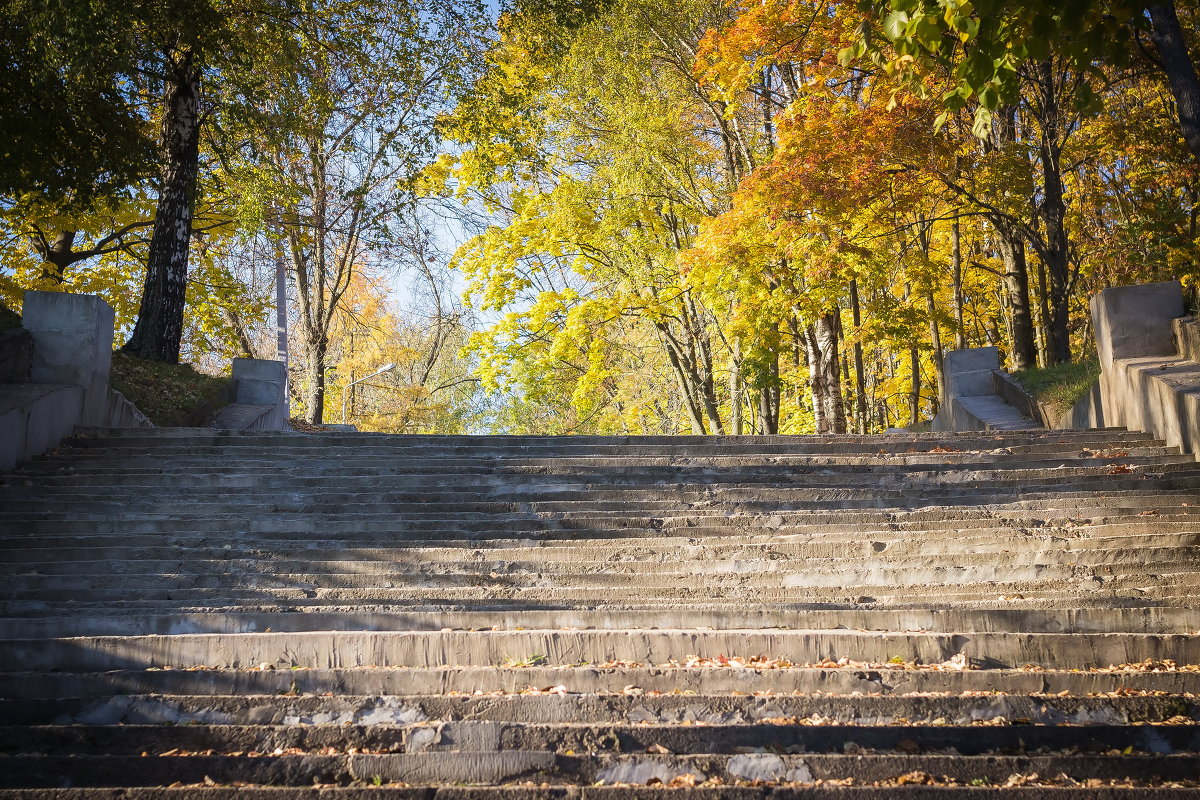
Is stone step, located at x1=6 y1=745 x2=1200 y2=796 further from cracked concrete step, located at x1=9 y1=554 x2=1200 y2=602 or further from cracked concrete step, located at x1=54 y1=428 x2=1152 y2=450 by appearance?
cracked concrete step, located at x1=54 y1=428 x2=1152 y2=450

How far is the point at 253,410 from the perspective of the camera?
13984mm

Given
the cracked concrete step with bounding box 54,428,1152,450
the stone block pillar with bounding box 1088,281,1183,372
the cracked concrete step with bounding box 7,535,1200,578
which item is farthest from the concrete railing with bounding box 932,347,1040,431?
the cracked concrete step with bounding box 7,535,1200,578

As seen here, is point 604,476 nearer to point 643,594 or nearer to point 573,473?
point 573,473

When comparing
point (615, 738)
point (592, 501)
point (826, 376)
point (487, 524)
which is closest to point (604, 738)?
point (615, 738)

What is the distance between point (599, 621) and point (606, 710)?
3.74 feet

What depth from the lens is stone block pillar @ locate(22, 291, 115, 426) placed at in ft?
31.8

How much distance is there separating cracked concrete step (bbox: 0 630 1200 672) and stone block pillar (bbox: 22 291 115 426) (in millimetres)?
5583

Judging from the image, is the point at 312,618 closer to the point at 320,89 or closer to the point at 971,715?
the point at 971,715

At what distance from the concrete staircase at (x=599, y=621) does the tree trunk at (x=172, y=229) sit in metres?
4.87

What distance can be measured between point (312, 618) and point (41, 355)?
6117 millimetres

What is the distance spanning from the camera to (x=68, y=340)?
386 inches

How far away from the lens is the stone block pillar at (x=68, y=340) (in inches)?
Answer: 382

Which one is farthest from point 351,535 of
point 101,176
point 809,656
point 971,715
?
point 101,176

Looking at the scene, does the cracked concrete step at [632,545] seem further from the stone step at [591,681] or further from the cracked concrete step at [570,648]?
the stone step at [591,681]
